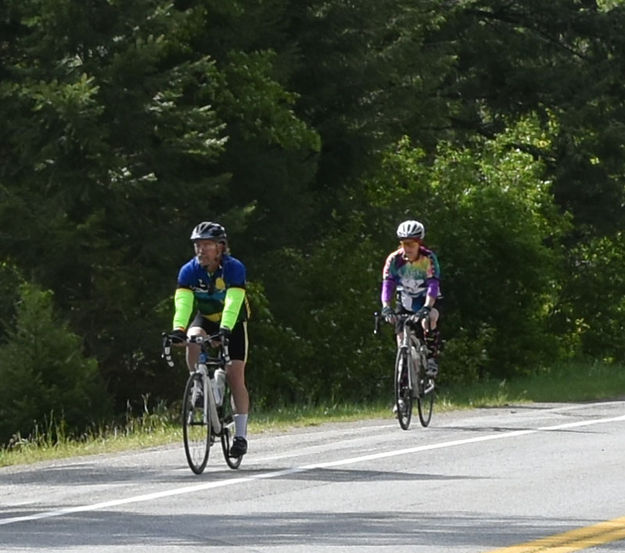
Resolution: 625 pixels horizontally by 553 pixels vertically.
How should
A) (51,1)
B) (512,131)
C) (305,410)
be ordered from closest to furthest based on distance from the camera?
(305,410)
(51,1)
(512,131)

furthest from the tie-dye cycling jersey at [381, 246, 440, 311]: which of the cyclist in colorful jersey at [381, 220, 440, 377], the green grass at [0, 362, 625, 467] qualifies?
the green grass at [0, 362, 625, 467]

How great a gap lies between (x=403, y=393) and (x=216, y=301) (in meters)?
4.26

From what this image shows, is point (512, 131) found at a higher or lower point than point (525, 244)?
higher

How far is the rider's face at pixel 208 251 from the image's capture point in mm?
13172

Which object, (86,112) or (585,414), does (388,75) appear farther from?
(585,414)

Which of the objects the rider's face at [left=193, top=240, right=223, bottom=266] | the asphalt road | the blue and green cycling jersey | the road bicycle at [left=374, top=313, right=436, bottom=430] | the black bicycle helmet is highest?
the black bicycle helmet

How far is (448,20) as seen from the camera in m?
36.8

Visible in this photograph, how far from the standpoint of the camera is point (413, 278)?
1767 cm

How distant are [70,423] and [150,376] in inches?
224

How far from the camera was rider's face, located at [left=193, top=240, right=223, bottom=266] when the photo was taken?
1317 cm

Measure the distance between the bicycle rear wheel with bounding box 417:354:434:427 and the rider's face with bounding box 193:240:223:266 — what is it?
4.67 metres

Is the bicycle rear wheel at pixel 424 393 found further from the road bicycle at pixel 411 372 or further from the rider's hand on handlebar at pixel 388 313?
the rider's hand on handlebar at pixel 388 313

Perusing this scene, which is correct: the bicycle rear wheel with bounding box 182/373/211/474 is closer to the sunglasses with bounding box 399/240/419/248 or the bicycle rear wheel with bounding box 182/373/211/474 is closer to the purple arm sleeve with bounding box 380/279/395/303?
the purple arm sleeve with bounding box 380/279/395/303

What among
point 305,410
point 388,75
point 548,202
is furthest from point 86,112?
point 548,202
